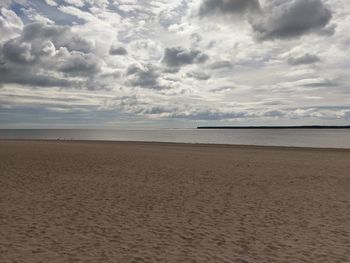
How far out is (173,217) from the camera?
414 inches

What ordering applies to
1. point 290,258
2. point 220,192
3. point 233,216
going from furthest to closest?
point 220,192
point 233,216
point 290,258

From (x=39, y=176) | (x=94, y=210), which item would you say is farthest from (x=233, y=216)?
(x=39, y=176)

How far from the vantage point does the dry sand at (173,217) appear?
295 inches


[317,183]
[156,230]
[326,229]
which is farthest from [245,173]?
[156,230]

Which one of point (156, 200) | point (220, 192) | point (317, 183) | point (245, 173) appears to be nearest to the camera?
point (156, 200)

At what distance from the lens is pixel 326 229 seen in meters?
9.37

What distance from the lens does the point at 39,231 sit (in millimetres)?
8820

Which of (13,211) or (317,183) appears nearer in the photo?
(13,211)

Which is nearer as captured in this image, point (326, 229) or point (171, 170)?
point (326, 229)

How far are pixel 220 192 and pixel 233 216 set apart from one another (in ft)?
12.8

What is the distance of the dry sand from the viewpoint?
7504 millimetres

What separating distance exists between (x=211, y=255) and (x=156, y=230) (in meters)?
2.23

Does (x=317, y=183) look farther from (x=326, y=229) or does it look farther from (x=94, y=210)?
(x=94, y=210)

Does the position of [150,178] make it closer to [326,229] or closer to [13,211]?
[13,211]
